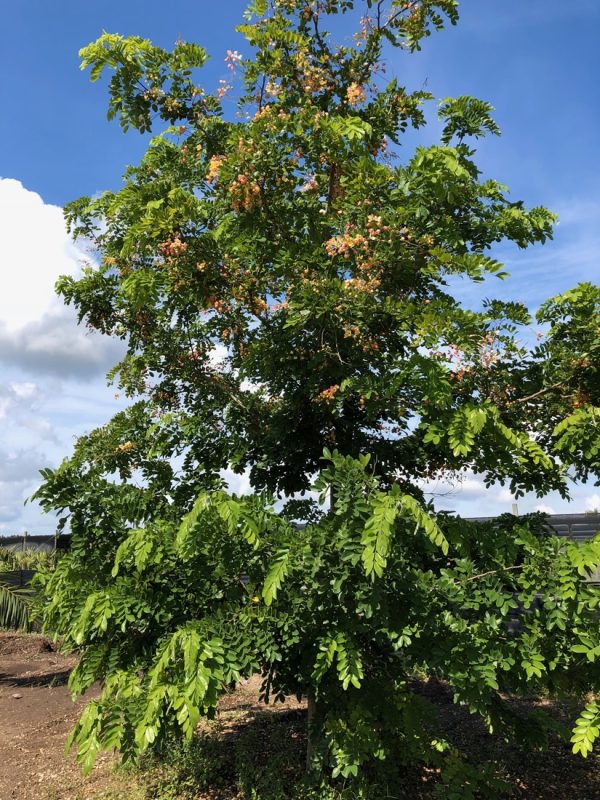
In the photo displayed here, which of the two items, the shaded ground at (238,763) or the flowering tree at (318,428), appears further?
the shaded ground at (238,763)

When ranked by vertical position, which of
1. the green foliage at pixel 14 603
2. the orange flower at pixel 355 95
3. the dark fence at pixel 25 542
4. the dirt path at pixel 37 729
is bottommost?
the dirt path at pixel 37 729

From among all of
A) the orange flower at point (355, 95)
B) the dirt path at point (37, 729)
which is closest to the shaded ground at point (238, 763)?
the dirt path at point (37, 729)

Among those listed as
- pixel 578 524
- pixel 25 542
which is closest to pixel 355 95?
pixel 578 524

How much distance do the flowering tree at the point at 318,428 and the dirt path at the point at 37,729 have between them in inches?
75.2

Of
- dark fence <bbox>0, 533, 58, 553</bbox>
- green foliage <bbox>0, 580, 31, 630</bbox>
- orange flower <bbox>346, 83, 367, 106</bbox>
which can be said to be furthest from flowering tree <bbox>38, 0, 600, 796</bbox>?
dark fence <bbox>0, 533, 58, 553</bbox>

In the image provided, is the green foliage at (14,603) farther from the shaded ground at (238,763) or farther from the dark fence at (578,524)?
the dark fence at (578,524)

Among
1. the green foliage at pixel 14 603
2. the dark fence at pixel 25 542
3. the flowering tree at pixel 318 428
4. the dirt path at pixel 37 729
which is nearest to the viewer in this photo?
the flowering tree at pixel 318 428

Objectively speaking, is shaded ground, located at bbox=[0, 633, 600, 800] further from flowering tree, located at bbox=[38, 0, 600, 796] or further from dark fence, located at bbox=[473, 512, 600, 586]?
dark fence, located at bbox=[473, 512, 600, 586]

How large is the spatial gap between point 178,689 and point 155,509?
1483 millimetres

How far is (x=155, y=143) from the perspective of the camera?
16.6 ft

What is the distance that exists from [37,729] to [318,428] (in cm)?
540

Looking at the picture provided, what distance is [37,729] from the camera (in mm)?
7703

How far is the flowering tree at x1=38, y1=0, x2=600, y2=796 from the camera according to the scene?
371cm

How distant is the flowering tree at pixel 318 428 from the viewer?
371 centimetres
